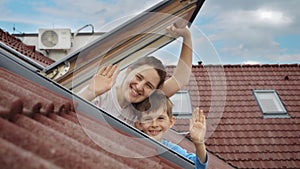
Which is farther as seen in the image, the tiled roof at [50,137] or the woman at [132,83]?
the woman at [132,83]

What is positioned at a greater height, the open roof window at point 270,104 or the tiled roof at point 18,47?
the tiled roof at point 18,47

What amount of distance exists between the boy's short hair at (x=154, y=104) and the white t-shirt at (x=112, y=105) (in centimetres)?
4

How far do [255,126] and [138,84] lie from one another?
5690 millimetres

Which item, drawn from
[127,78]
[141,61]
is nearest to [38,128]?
[127,78]

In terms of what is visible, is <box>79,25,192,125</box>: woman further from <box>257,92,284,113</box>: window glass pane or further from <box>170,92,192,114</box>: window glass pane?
<box>257,92,284,113</box>: window glass pane

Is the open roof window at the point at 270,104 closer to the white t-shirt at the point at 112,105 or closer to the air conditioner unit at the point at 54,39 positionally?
the air conditioner unit at the point at 54,39

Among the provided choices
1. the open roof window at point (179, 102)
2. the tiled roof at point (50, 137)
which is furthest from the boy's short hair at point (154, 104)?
the tiled roof at point (50, 137)

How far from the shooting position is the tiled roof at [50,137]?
0.63 m

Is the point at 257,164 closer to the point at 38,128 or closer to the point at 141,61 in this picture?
the point at 141,61

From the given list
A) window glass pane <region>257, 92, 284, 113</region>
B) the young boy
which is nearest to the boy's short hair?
the young boy

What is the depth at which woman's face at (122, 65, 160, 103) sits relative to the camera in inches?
65.2

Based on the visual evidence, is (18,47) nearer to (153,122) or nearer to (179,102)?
(179,102)

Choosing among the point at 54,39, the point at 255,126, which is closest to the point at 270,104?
the point at 255,126

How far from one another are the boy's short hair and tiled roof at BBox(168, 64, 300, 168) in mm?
2835
